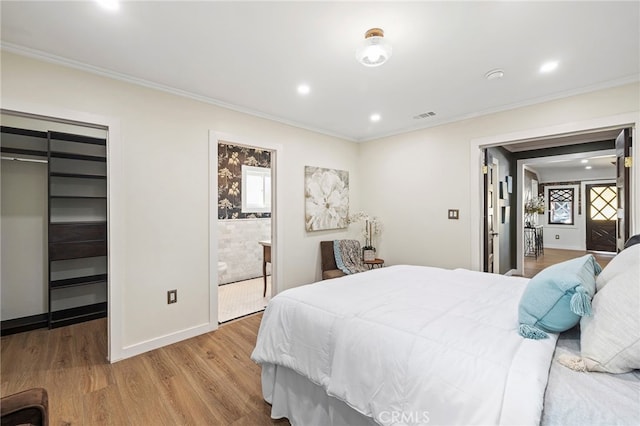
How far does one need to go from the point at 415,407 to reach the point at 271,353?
3.05 ft

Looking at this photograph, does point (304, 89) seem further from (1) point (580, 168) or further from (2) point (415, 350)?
(1) point (580, 168)

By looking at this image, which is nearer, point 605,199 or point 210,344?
point 210,344

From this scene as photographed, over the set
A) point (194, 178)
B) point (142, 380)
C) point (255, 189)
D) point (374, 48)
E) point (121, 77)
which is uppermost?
point (121, 77)

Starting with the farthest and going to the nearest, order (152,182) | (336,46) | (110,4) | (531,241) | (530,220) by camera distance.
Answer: (530,220) < (531,241) < (152,182) < (336,46) < (110,4)

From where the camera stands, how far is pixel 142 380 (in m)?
2.22

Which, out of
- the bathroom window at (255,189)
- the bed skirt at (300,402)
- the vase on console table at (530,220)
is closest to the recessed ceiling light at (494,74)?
the bed skirt at (300,402)

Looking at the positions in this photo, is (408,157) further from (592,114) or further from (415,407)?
(415,407)

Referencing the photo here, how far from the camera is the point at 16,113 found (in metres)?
2.12

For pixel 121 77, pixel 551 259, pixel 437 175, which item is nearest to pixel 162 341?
pixel 121 77

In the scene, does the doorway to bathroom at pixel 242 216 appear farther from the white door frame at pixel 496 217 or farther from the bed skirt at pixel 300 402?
the white door frame at pixel 496 217

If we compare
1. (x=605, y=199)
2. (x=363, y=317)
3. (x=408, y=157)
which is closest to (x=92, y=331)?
(x=363, y=317)

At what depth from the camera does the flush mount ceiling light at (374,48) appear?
1855 mm

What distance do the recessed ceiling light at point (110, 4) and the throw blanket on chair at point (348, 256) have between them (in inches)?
129

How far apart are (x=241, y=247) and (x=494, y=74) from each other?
4496mm
